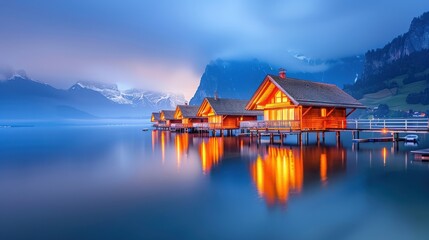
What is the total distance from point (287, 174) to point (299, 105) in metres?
16.0

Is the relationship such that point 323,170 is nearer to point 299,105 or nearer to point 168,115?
point 299,105

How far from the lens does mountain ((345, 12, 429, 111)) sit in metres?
115

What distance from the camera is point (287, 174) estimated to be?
15.1 metres

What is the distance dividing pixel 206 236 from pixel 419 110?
123 meters

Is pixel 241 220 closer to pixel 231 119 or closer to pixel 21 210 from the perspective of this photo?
pixel 21 210

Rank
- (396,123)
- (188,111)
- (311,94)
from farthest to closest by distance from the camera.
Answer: (188,111), (396,123), (311,94)

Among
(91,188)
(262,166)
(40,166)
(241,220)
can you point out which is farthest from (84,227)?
(40,166)

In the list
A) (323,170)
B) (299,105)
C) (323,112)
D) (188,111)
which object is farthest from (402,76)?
(323,170)

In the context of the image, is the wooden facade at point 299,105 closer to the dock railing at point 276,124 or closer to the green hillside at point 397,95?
the dock railing at point 276,124

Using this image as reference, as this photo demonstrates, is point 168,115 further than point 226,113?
Yes

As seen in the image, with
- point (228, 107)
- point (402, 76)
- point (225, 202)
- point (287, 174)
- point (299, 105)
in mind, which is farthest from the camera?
point (402, 76)

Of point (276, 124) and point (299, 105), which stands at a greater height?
point (299, 105)

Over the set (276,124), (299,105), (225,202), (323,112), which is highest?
(299,105)

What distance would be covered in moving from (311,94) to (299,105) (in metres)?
4.25
